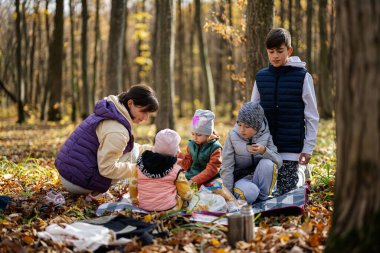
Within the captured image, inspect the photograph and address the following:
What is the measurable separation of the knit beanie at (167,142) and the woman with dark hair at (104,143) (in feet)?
1.94

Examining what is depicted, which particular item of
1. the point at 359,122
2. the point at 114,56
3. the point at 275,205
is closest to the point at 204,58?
the point at 114,56

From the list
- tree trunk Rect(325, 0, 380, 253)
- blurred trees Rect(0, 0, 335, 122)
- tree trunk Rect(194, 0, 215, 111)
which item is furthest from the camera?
tree trunk Rect(194, 0, 215, 111)

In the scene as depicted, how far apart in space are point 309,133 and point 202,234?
2.17 metres

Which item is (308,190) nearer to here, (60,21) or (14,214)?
(14,214)

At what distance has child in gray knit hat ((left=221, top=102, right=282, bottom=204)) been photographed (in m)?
5.22

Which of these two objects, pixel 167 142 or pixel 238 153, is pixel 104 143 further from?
pixel 238 153

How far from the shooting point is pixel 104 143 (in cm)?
506

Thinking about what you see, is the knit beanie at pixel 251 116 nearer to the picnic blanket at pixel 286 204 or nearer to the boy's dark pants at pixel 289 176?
the boy's dark pants at pixel 289 176

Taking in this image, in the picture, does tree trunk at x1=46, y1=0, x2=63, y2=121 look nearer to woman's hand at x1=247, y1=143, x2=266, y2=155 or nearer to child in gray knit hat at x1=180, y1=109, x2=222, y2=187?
child in gray knit hat at x1=180, y1=109, x2=222, y2=187

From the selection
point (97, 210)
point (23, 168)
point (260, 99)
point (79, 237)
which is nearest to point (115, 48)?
point (23, 168)

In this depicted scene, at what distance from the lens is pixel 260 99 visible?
5.84m

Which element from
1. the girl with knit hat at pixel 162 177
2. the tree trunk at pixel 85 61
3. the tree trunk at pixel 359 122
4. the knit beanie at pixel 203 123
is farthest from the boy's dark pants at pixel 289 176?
the tree trunk at pixel 85 61

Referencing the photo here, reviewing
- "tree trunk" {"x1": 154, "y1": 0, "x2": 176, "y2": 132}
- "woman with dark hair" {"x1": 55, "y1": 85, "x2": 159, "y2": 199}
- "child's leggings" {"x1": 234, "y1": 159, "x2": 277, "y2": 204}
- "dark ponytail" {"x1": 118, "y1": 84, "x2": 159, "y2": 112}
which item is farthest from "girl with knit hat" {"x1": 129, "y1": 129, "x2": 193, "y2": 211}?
"tree trunk" {"x1": 154, "y1": 0, "x2": 176, "y2": 132}

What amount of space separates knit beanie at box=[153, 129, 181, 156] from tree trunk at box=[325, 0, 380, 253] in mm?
1957
